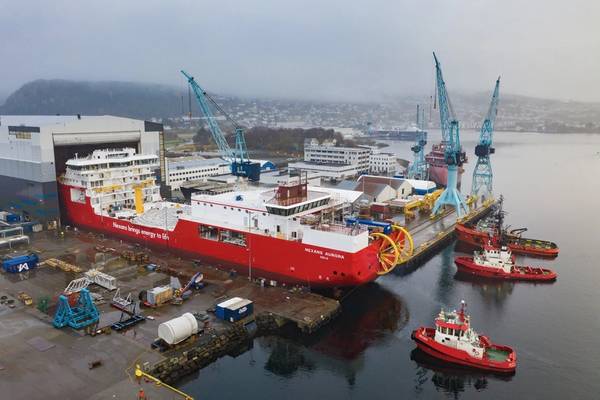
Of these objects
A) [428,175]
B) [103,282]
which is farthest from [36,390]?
[428,175]

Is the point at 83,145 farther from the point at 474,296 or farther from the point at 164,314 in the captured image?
the point at 474,296

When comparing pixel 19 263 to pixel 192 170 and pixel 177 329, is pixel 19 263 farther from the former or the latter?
pixel 192 170

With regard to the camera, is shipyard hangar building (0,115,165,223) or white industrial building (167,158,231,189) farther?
white industrial building (167,158,231,189)

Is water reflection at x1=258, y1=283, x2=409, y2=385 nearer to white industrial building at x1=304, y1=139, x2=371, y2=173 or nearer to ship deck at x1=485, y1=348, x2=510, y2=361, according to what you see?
ship deck at x1=485, y1=348, x2=510, y2=361

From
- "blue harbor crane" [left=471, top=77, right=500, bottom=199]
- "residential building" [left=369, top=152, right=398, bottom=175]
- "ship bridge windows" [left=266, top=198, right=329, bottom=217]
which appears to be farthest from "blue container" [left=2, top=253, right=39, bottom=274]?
"residential building" [left=369, top=152, right=398, bottom=175]

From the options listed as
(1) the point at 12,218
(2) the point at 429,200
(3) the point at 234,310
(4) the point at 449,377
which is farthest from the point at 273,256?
(2) the point at 429,200

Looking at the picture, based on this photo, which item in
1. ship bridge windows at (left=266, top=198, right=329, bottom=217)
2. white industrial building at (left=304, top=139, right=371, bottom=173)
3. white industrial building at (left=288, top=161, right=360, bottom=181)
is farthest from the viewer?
white industrial building at (left=304, top=139, right=371, bottom=173)
